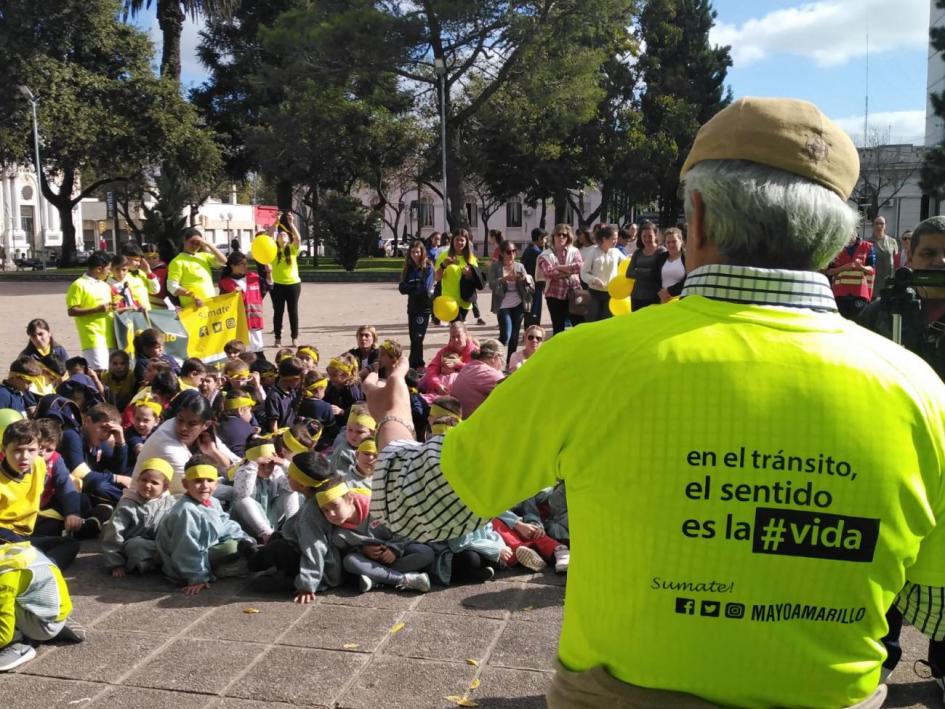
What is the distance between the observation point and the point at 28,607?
156 inches

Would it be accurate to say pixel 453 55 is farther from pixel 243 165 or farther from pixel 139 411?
pixel 139 411

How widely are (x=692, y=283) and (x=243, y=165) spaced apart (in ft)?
143

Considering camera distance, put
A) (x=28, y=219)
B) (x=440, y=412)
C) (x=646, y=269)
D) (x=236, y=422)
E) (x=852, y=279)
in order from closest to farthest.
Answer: (x=440, y=412) → (x=236, y=422) → (x=646, y=269) → (x=852, y=279) → (x=28, y=219)

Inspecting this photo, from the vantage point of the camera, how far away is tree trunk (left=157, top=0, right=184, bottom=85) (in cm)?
3409

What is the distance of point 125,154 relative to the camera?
34.8 m

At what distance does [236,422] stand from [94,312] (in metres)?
2.58

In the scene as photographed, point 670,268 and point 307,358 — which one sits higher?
point 670,268

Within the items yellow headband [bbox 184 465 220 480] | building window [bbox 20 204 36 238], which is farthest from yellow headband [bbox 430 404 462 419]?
building window [bbox 20 204 36 238]

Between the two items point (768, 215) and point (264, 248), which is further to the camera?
point (264, 248)

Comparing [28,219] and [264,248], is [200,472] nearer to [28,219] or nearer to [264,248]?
[264,248]

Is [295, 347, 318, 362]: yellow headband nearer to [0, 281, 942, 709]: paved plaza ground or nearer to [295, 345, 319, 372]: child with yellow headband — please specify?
[295, 345, 319, 372]: child with yellow headband

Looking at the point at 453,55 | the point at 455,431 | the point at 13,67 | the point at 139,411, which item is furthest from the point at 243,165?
the point at 455,431

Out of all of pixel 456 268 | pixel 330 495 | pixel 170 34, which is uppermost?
pixel 170 34

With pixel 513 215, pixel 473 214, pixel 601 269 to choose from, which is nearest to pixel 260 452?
pixel 601 269
